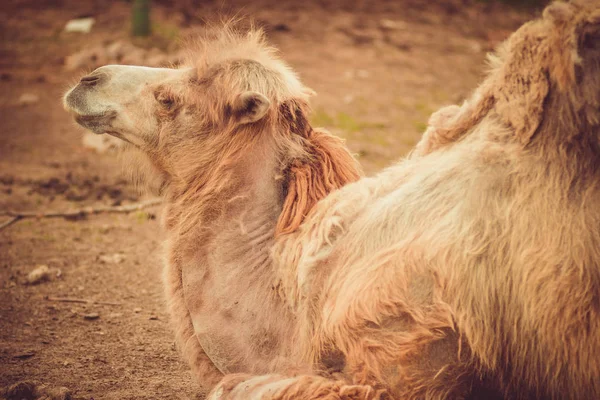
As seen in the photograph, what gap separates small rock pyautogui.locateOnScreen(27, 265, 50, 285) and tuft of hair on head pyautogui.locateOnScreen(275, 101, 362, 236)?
228 centimetres

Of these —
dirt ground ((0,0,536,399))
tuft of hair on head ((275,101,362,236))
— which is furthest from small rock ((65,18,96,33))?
tuft of hair on head ((275,101,362,236))

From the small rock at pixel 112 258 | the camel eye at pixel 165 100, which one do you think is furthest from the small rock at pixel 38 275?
the camel eye at pixel 165 100

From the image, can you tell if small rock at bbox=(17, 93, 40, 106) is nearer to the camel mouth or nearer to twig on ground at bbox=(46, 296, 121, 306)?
twig on ground at bbox=(46, 296, 121, 306)

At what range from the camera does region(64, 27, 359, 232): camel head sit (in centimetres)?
337

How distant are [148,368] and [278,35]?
7.92 meters

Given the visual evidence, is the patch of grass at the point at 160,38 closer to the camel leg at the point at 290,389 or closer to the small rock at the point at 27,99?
the small rock at the point at 27,99

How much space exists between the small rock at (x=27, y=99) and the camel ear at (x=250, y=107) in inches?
241

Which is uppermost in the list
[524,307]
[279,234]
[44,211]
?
[524,307]

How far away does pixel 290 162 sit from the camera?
3406 millimetres

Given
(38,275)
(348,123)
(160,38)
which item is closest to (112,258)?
(38,275)

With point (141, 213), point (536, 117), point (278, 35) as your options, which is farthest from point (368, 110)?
point (536, 117)

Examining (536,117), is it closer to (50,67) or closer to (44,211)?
(44,211)

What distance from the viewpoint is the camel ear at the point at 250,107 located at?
329cm

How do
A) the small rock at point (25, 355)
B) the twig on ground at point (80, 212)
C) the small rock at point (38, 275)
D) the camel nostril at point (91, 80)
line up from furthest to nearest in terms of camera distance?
the twig on ground at point (80, 212) < the small rock at point (38, 275) < the small rock at point (25, 355) < the camel nostril at point (91, 80)
